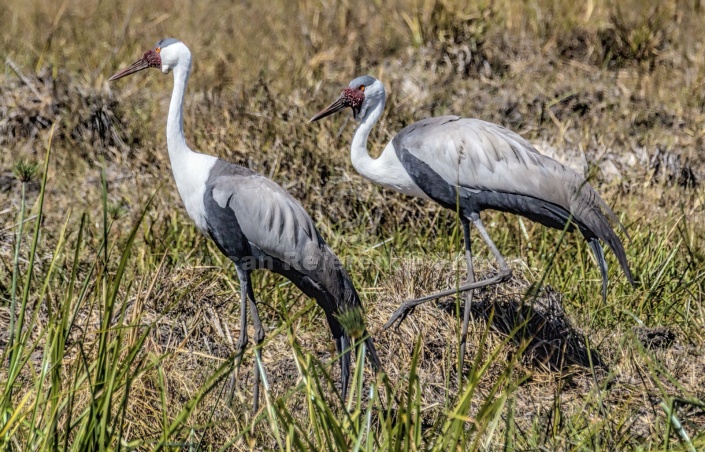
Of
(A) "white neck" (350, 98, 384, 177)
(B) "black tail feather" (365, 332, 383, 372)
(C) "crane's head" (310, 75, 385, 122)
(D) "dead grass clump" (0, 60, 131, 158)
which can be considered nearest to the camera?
(B) "black tail feather" (365, 332, 383, 372)

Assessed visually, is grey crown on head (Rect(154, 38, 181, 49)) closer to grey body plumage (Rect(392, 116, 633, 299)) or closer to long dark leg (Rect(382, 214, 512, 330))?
grey body plumage (Rect(392, 116, 633, 299))

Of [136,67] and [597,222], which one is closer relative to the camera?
[597,222]

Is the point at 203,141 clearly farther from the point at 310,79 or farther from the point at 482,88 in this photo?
the point at 482,88

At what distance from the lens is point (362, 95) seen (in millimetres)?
4871

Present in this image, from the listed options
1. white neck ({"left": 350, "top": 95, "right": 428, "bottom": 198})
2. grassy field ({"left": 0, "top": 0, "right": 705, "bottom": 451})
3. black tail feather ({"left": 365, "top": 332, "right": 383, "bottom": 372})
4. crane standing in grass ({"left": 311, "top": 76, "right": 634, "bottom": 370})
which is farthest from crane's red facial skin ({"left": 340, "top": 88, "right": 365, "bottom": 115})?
black tail feather ({"left": 365, "top": 332, "right": 383, "bottom": 372})

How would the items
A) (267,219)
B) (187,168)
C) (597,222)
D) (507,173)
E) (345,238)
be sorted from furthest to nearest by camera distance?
(345,238), (507,173), (597,222), (187,168), (267,219)

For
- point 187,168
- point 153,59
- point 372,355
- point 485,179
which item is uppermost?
point 153,59

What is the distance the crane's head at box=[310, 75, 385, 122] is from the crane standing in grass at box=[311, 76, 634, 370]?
252 millimetres

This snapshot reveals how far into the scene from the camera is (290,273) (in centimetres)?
419

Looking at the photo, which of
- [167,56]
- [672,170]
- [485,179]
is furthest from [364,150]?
[672,170]

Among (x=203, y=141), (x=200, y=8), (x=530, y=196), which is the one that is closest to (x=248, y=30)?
(x=200, y=8)

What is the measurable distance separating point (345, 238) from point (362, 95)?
77 centimetres

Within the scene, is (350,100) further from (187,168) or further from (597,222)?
(597,222)

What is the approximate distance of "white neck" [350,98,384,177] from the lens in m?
4.73
